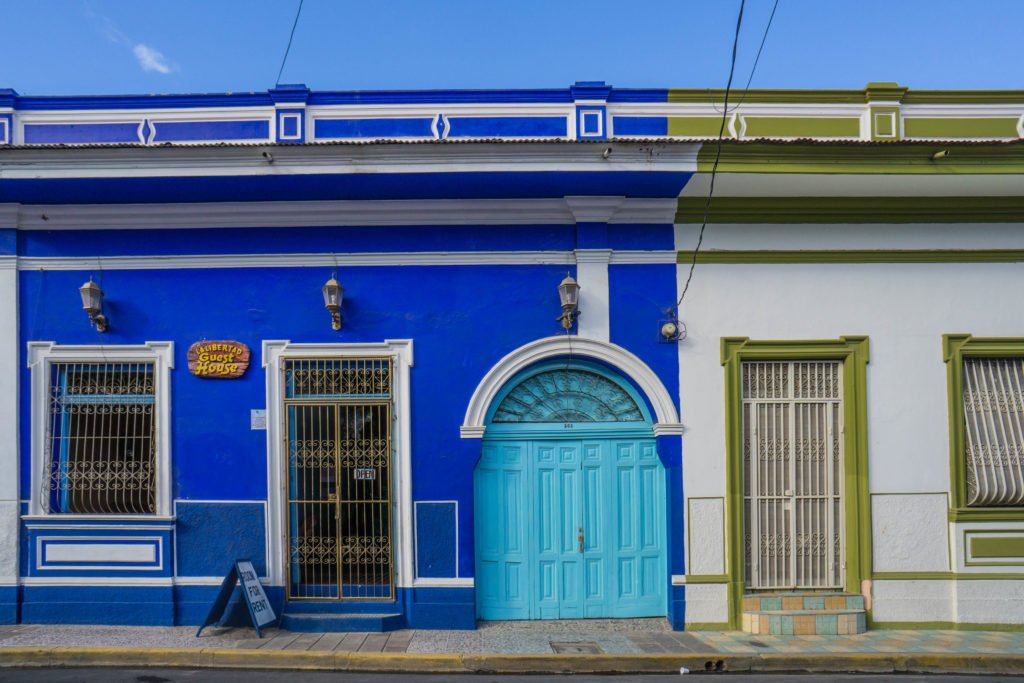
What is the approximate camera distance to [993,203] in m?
7.41

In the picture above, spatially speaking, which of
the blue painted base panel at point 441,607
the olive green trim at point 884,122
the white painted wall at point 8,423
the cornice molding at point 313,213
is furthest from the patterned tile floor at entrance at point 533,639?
the olive green trim at point 884,122

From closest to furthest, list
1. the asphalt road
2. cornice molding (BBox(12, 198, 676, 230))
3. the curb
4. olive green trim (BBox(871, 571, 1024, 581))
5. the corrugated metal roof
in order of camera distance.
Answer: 1. the asphalt road
2. the curb
3. the corrugated metal roof
4. olive green trim (BBox(871, 571, 1024, 581))
5. cornice molding (BBox(12, 198, 676, 230))

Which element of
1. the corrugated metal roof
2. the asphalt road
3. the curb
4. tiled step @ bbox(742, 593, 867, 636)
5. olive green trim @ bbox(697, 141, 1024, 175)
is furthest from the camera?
tiled step @ bbox(742, 593, 867, 636)

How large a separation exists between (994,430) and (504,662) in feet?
17.4

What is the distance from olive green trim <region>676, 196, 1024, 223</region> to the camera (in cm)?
734

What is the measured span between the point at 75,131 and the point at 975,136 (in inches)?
359

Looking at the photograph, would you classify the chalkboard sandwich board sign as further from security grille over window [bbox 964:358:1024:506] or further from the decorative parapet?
security grille over window [bbox 964:358:1024:506]

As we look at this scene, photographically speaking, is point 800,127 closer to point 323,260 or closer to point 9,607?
point 323,260

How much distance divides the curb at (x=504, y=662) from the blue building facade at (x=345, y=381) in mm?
798

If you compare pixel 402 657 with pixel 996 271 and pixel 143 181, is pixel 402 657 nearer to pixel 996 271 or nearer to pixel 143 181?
pixel 143 181

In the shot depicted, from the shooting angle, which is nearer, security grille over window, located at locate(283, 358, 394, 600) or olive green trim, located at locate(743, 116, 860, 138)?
security grille over window, located at locate(283, 358, 394, 600)

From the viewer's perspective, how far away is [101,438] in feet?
24.0

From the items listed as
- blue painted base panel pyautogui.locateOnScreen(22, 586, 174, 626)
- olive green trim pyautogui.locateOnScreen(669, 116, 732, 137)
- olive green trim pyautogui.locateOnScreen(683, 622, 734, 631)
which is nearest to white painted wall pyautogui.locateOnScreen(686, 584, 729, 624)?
olive green trim pyautogui.locateOnScreen(683, 622, 734, 631)

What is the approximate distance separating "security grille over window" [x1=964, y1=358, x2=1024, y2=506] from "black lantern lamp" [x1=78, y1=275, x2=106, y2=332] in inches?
340
